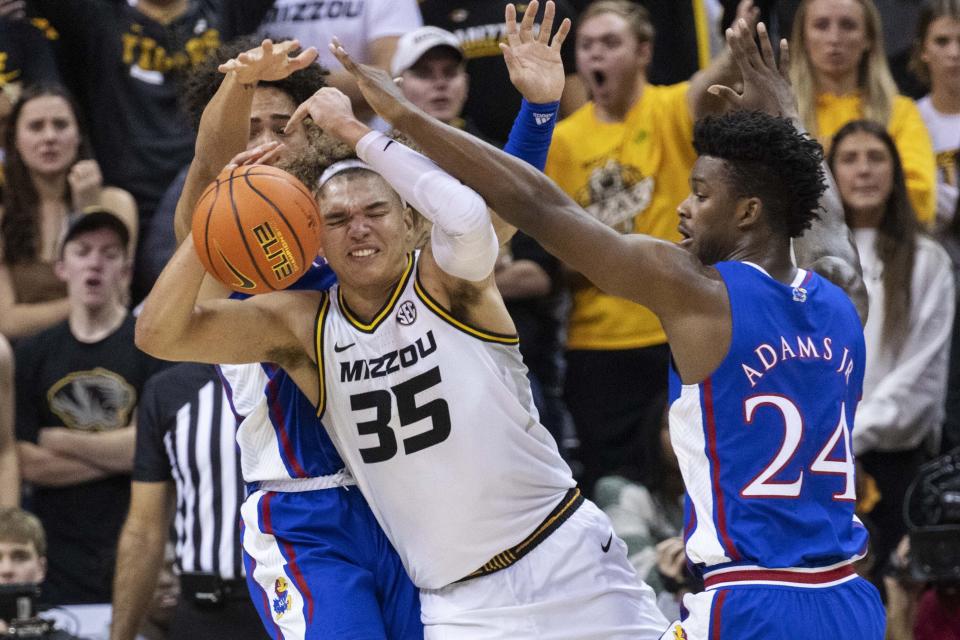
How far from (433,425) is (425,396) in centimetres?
9

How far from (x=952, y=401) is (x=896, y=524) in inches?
34.0

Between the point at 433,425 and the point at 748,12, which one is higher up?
the point at 748,12

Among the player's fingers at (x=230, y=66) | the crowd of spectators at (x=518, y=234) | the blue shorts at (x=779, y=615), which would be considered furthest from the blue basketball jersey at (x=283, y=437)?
the crowd of spectators at (x=518, y=234)

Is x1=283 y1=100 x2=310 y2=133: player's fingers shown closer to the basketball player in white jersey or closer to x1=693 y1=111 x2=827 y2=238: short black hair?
the basketball player in white jersey

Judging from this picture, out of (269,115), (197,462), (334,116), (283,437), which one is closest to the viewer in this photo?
A: (334,116)

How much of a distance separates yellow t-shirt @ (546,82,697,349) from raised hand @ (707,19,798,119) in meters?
2.35

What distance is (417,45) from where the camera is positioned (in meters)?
8.00

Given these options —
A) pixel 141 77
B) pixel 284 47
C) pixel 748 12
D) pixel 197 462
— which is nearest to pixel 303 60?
pixel 284 47

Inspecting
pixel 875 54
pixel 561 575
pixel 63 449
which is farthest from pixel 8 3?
pixel 561 575

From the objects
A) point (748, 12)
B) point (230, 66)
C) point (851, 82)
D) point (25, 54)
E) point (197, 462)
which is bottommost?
point (197, 462)

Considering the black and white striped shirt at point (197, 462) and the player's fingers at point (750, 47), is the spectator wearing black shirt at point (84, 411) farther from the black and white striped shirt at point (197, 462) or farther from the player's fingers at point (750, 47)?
the player's fingers at point (750, 47)

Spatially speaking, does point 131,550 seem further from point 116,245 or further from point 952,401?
point 952,401

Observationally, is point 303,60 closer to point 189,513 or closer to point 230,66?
point 230,66

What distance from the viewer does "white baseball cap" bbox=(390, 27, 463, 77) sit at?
8.00m
